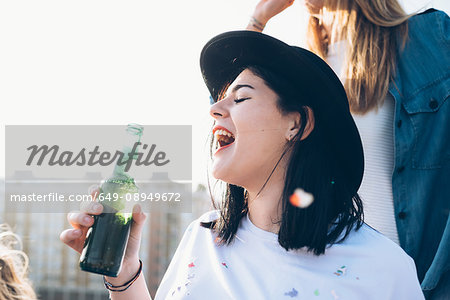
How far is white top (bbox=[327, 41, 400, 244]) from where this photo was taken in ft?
7.74

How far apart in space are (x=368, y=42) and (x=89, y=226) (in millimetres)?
1586

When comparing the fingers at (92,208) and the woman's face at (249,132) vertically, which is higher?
the woman's face at (249,132)

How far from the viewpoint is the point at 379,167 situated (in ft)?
7.93

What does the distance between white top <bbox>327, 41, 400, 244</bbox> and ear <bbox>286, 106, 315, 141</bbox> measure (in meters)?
0.41

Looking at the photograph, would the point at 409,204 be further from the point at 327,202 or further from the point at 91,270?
the point at 91,270

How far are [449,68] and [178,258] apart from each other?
153cm

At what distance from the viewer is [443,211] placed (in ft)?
7.48

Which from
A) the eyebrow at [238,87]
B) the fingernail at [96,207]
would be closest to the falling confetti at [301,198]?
the eyebrow at [238,87]

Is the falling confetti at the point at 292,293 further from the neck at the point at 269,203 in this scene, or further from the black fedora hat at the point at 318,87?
the black fedora hat at the point at 318,87

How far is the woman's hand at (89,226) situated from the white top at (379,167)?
3.50 feet

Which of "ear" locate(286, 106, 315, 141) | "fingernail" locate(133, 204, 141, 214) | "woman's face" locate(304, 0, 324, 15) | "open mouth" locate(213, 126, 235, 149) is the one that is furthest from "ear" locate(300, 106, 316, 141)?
"woman's face" locate(304, 0, 324, 15)

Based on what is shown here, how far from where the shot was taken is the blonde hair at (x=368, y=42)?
7.96 feet

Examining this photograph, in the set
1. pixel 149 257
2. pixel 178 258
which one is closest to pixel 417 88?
pixel 178 258

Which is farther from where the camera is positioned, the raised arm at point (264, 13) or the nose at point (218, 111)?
the raised arm at point (264, 13)
